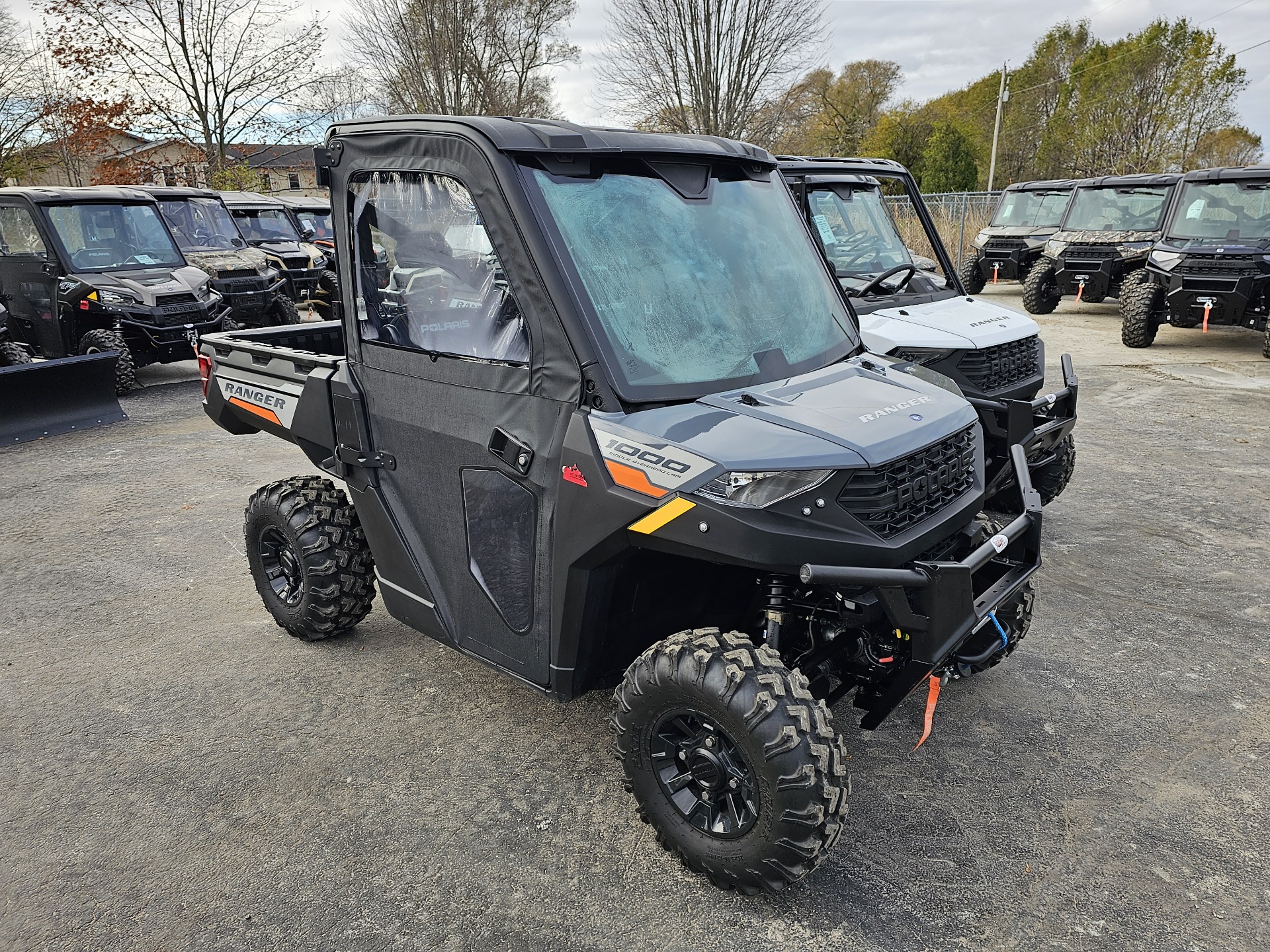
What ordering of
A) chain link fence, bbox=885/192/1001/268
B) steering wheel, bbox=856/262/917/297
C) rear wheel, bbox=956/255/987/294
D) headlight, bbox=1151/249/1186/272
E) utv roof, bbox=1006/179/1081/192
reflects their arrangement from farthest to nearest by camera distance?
chain link fence, bbox=885/192/1001/268, rear wheel, bbox=956/255/987/294, utv roof, bbox=1006/179/1081/192, headlight, bbox=1151/249/1186/272, steering wheel, bbox=856/262/917/297

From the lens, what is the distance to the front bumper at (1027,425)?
430cm

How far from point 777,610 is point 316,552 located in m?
2.26

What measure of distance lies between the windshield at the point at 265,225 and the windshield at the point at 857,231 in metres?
13.0

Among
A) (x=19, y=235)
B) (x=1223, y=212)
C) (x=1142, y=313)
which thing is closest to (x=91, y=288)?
(x=19, y=235)

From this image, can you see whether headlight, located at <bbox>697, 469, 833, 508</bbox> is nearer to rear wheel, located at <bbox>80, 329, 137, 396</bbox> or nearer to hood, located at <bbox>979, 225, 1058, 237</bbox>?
rear wheel, located at <bbox>80, 329, 137, 396</bbox>

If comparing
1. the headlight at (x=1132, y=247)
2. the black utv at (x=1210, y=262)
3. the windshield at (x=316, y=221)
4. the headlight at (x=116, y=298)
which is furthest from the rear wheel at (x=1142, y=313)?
the windshield at (x=316, y=221)

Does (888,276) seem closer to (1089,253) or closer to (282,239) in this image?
(1089,253)

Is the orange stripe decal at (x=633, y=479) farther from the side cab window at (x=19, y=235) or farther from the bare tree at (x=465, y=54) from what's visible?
the bare tree at (x=465, y=54)

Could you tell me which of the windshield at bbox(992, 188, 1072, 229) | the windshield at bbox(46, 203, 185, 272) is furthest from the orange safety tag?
the windshield at bbox(992, 188, 1072, 229)

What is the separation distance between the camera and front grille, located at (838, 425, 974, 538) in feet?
8.66

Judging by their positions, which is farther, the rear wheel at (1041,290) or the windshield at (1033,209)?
the windshield at (1033,209)

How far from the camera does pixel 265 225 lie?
17.1 metres

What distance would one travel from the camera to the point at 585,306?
9.08 ft

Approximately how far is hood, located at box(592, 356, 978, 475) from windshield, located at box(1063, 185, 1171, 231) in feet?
45.9
